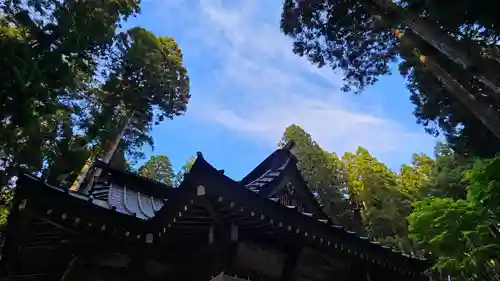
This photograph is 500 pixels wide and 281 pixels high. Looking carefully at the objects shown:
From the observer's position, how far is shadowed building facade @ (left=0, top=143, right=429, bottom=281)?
4637mm

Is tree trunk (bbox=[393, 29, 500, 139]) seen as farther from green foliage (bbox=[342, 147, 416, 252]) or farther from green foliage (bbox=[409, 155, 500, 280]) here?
green foliage (bbox=[342, 147, 416, 252])

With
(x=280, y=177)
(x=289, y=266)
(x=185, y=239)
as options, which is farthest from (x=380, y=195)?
(x=185, y=239)

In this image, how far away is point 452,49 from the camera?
7449mm

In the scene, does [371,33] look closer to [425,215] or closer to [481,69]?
[481,69]

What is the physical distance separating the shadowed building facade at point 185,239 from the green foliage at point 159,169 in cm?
1522

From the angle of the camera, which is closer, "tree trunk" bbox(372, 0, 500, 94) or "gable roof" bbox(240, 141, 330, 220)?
"tree trunk" bbox(372, 0, 500, 94)

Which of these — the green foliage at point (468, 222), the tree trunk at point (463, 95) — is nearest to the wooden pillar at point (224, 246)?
the green foliage at point (468, 222)

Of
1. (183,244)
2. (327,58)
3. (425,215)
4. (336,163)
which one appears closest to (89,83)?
(327,58)

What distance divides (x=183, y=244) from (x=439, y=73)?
677 cm

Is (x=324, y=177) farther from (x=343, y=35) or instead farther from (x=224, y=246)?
(x=224, y=246)

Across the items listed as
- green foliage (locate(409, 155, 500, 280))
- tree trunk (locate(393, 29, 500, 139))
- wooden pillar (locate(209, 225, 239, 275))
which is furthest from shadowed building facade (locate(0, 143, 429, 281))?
tree trunk (locate(393, 29, 500, 139))

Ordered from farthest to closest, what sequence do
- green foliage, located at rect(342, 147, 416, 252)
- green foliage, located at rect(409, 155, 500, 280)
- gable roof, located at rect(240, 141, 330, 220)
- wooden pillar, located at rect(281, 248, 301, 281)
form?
green foliage, located at rect(342, 147, 416, 252) → gable roof, located at rect(240, 141, 330, 220) → green foliage, located at rect(409, 155, 500, 280) → wooden pillar, located at rect(281, 248, 301, 281)

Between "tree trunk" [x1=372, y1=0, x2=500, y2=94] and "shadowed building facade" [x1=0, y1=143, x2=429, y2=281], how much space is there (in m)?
3.33

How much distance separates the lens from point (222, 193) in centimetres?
Result: 455
